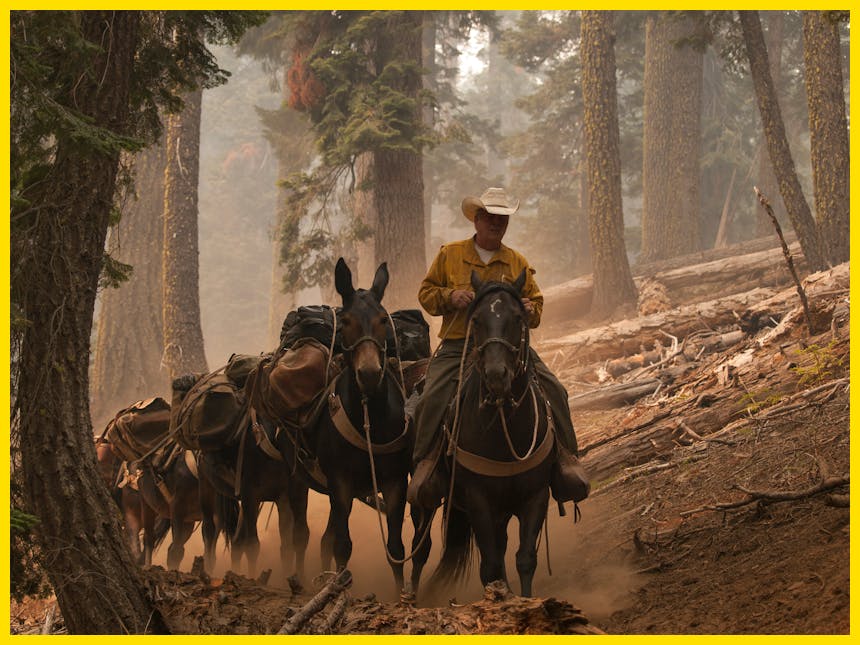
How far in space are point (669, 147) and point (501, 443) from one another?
77.9ft

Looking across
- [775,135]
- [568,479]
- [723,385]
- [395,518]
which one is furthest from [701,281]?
[568,479]

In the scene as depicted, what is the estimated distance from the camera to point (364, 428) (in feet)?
27.1

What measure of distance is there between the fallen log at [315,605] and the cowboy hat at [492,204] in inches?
130

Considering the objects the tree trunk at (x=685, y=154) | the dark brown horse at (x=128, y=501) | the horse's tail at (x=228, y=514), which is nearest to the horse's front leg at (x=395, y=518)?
the horse's tail at (x=228, y=514)

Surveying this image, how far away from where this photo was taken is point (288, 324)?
977 cm

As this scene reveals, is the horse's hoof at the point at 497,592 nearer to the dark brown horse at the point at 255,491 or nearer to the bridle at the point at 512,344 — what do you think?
the bridle at the point at 512,344

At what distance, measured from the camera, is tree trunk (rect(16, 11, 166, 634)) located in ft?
20.1

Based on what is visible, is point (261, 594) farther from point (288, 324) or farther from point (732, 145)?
point (732, 145)

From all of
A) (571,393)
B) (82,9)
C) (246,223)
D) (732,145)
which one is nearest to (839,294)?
(571,393)

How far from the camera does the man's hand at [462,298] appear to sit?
7148mm

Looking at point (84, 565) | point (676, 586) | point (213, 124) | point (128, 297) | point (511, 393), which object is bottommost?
point (676, 586)

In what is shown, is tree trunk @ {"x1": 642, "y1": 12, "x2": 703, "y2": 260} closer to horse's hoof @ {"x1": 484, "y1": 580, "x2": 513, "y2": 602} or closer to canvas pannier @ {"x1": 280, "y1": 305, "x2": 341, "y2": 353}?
canvas pannier @ {"x1": 280, "y1": 305, "x2": 341, "y2": 353}

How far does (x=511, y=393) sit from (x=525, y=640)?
2067mm

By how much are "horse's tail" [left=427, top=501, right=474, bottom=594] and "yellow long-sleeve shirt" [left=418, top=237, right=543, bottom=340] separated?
69.1 inches
